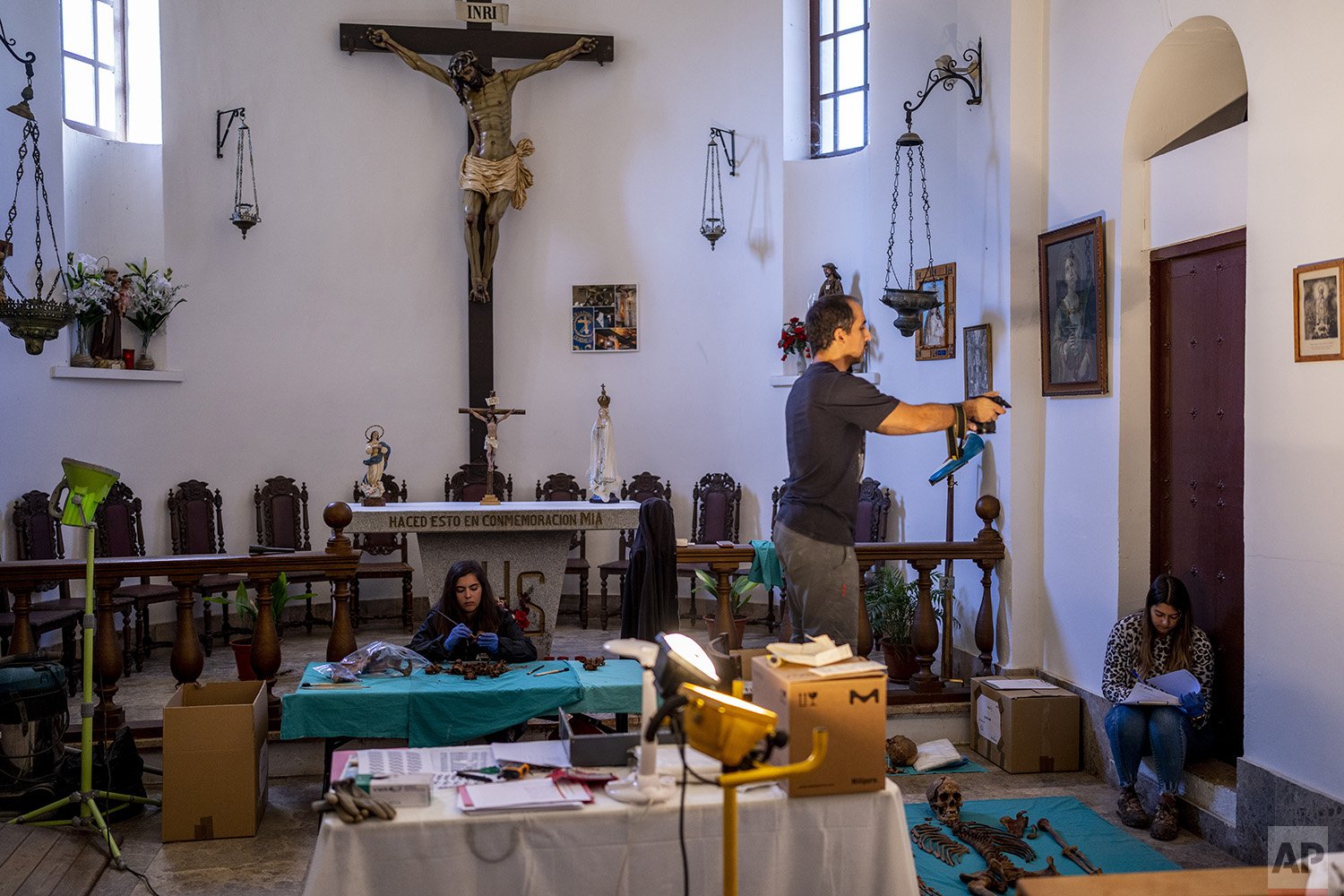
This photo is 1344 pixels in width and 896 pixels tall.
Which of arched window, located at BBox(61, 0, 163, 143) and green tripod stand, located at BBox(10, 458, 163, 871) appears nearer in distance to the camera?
green tripod stand, located at BBox(10, 458, 163, 871)

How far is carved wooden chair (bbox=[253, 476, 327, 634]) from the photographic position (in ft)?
30.6

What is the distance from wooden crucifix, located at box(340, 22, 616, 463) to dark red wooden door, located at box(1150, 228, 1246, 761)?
545 cm

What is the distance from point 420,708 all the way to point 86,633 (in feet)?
4.84

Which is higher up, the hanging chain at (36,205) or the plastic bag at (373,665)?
the hanging chain at (36,205)

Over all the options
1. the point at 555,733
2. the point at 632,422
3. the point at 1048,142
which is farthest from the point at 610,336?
the point at 555,733

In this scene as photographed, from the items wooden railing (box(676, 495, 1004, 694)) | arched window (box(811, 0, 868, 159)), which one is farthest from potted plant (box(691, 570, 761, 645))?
arched window (box(811, 0, 868, 159))

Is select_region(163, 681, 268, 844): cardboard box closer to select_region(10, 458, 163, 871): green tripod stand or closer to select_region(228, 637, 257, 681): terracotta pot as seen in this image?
select_region(10, 458, 163, 871): green tripod stand

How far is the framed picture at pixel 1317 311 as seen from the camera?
14.4ft

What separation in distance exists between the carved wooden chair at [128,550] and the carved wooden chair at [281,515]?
883 millimetres

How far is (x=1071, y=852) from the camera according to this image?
15.9 feet

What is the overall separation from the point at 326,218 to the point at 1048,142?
584cm

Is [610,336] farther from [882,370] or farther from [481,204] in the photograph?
[882,370]

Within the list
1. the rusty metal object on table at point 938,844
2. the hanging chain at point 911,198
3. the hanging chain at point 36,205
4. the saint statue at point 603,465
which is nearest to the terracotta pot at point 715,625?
the saint statue at point 603,465

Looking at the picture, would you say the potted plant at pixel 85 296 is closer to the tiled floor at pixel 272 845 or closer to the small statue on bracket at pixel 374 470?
the small statue on bracket at pixel 374 470
